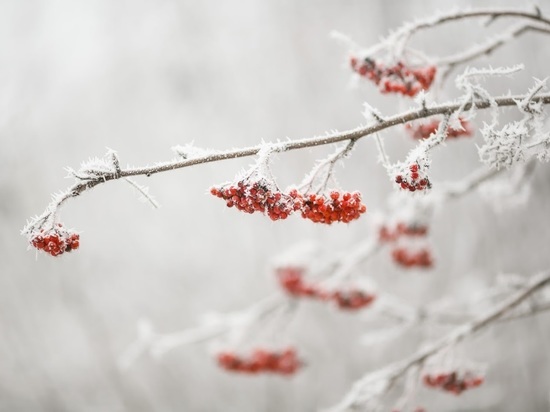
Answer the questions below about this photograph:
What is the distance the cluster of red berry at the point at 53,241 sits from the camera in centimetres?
177

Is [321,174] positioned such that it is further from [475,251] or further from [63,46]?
[63,46]

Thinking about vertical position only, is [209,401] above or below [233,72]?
below

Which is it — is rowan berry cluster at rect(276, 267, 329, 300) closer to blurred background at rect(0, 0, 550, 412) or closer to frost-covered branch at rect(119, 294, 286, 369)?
frost-covered branch at rect(119, 294, 286, 369)

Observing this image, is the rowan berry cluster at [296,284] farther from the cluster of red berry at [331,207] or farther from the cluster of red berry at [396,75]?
the cluster of red berry at [331,207]

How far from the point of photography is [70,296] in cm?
925

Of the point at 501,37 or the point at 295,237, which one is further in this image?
the point at 295,237

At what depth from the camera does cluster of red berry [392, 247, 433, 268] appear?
13.3 feet

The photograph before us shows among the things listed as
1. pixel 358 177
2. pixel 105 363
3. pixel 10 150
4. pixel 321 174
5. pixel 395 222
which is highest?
pixel 358 177

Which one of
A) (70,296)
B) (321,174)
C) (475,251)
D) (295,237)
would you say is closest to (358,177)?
(295,237)

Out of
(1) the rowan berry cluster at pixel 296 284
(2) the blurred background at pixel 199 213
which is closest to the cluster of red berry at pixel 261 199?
(1) the rowan berry cluster at pixel 296 284

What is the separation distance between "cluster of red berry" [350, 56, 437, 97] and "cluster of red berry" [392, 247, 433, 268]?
1952mm

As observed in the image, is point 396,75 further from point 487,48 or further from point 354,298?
point 354,298

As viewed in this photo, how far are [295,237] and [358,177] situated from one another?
2.37 meters

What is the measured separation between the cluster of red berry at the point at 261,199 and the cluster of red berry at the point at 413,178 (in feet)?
1.37
